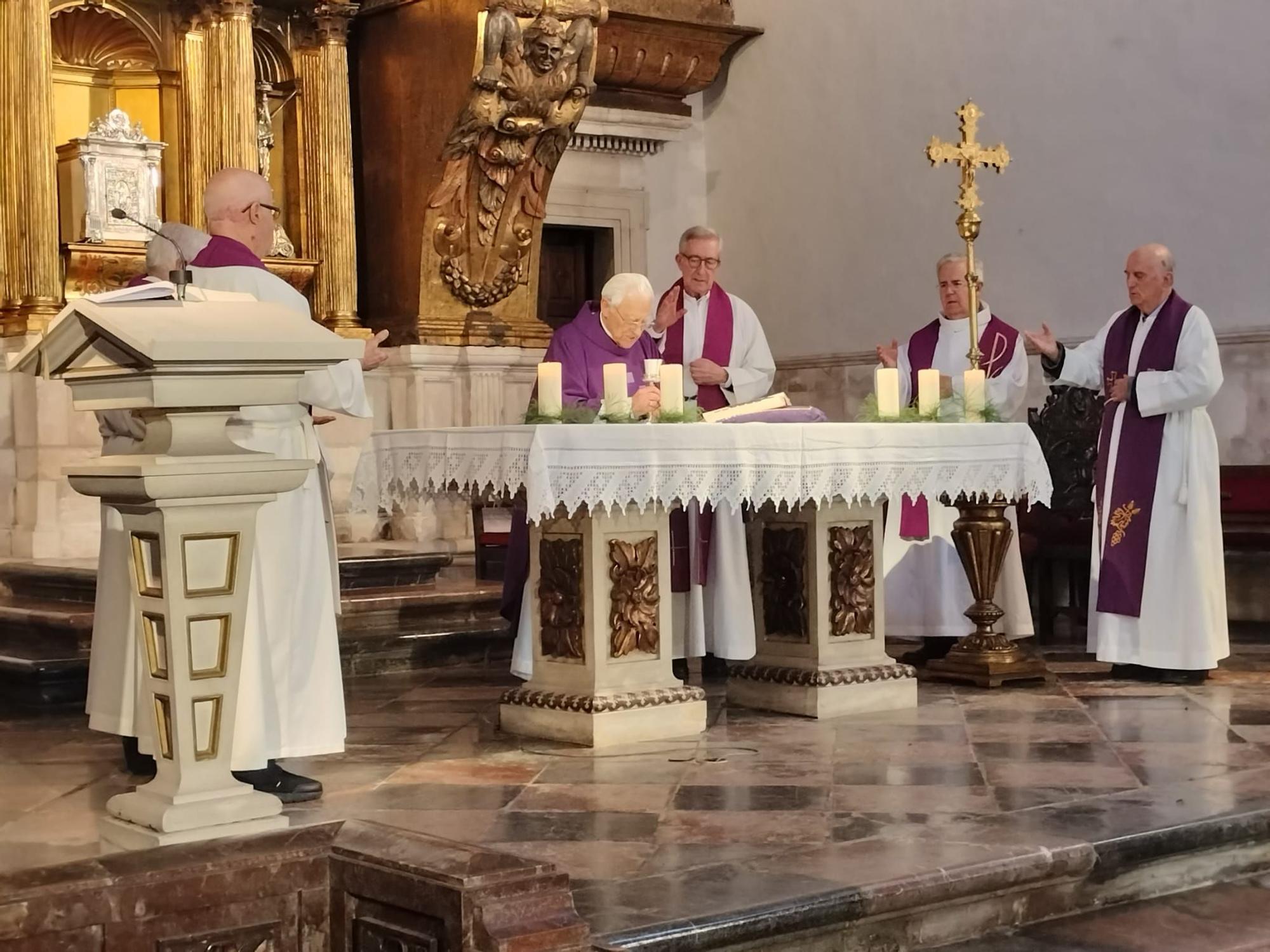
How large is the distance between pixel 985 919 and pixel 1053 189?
609 centimetres

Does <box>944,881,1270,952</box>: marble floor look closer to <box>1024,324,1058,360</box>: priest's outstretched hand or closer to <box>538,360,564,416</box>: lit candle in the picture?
<box>538,360,564,416</box>: lit candle

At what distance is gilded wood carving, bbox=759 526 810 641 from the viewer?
227 inches

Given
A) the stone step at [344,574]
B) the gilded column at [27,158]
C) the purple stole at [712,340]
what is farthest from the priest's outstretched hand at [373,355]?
the gilded column at [27,158]

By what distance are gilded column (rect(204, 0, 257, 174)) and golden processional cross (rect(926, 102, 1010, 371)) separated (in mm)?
3502

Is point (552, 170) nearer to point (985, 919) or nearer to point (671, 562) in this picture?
point (671, 562)

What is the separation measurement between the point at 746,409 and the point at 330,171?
3.89m

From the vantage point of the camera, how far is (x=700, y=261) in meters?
6.63

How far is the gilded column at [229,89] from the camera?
8.28 meters

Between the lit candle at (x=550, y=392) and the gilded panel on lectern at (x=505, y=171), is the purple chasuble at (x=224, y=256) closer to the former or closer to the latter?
the lit candle at (x=550, y=392)

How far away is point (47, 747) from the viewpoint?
5.31m

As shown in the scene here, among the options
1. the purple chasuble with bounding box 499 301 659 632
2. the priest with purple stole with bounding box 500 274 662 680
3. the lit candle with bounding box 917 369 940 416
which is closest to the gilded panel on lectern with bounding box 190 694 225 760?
the priest with purple stole with bounding box 500 274 662 680

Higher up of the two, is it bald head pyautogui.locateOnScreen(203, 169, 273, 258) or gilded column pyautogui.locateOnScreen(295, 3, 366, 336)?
gilded column pyautogui.locateOnScreen(295, 3, 366, 336)

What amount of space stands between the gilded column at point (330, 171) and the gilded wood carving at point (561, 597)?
3.60 m

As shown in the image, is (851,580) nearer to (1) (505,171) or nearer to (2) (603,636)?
(2) (603,636)
